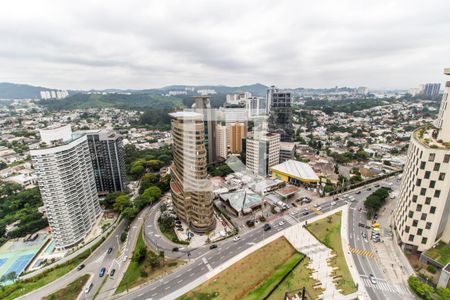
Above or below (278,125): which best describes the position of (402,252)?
below

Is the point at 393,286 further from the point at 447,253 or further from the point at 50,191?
the point at 50,191

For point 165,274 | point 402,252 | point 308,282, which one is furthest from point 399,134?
point 165,274

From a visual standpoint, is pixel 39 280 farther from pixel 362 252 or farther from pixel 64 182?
pixel 362 252

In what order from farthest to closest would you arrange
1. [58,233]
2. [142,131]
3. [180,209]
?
[142,131] → [180,209] → [58,233]

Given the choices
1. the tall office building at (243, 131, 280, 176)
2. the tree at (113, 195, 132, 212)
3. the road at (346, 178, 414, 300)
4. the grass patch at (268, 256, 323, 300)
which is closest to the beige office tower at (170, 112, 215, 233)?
the tree at (113, 195, 132, 212)

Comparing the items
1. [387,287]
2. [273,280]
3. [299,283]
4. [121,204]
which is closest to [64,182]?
[121,204]
